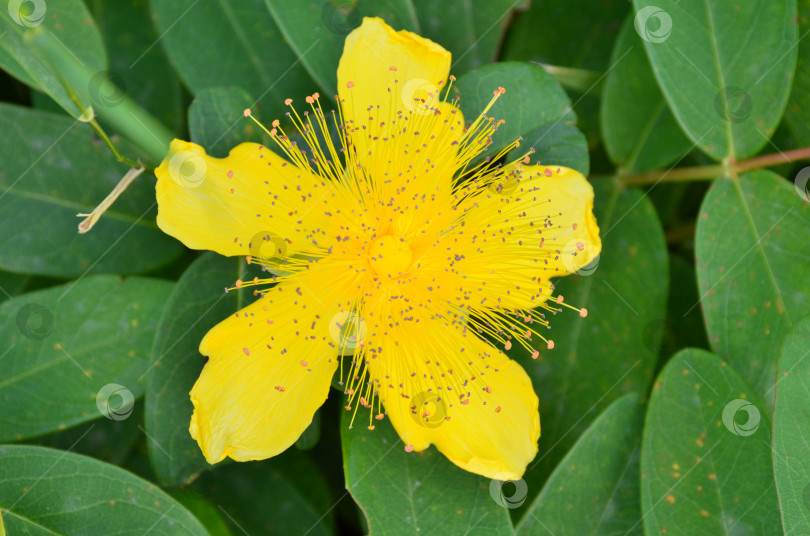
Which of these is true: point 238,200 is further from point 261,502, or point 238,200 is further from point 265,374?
point 261,502

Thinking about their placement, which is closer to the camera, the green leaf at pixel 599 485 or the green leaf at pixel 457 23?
the green leaf at pixel 599 485

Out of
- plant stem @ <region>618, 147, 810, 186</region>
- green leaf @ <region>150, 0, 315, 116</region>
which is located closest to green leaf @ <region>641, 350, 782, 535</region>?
plant stem @ <region>618, 147, 810, 186</region>

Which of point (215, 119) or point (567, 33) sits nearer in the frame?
point (215, 119)

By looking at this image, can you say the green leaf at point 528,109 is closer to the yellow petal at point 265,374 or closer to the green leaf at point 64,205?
the yellow petal at point 265,374

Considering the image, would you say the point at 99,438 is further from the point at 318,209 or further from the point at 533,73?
the point at 533,73

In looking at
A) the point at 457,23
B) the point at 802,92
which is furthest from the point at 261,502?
the point at 802,92

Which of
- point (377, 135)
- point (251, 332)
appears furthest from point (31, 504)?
point (377, 135)

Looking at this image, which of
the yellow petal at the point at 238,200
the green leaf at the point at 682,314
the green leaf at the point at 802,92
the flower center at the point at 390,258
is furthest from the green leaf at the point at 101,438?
the green leaf at the point at 802,92
